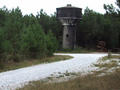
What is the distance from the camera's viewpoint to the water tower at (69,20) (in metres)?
45.3


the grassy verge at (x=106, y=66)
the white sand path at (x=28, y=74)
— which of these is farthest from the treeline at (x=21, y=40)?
the grassy verge at (x=106, y=66)

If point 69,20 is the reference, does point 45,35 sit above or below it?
below

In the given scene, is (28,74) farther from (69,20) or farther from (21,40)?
(69,20)

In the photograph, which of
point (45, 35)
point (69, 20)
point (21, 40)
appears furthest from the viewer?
point (69, 20)

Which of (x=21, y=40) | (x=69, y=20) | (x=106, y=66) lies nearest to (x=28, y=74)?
(x=106, y=66)

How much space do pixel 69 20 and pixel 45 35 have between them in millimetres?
15118

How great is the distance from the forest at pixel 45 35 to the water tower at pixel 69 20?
3.54 metres

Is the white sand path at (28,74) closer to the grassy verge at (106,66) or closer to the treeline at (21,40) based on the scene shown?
the grassy verge at (106,66)

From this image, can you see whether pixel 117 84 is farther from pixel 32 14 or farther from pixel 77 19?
pixel 32 14

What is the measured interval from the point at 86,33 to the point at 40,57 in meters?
30.8

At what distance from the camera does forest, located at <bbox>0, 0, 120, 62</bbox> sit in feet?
66.5

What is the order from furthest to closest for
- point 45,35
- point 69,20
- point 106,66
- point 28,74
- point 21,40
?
point 69,20 → point 45,35 → point 21,40 → point 106,66 → point 28,74

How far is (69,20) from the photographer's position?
4591cm

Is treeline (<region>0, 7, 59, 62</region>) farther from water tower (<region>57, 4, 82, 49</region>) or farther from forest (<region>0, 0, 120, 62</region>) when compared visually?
water tower (<region>57, 4, 82, 49</region>)
